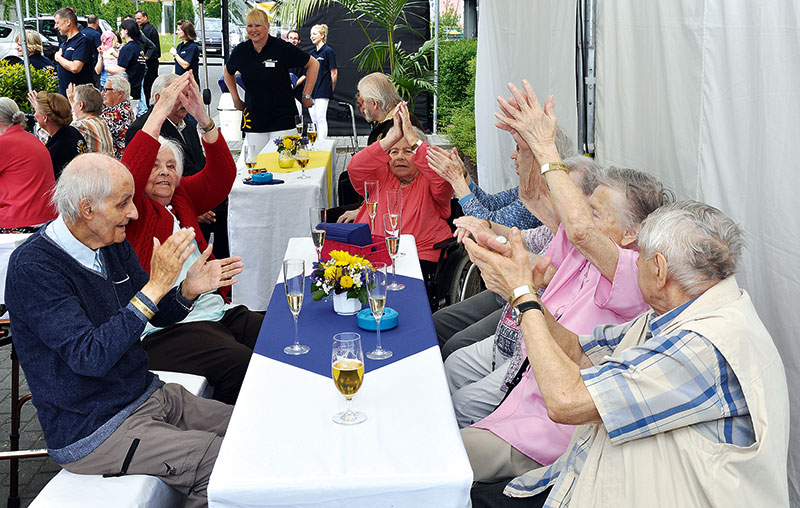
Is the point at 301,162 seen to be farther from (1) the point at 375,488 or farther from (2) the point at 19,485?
(1) the point at 375,488

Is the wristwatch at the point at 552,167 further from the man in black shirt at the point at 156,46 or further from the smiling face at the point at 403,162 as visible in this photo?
the man in black shirt at the point at 156,46

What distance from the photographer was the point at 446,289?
4062 mm

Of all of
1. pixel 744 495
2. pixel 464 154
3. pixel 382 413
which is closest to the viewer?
pixel 744 495

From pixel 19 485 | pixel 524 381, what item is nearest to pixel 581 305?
pixel 524 381

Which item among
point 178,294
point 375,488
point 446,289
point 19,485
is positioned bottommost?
point 19,485

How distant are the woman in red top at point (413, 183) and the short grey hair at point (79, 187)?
2067 mm

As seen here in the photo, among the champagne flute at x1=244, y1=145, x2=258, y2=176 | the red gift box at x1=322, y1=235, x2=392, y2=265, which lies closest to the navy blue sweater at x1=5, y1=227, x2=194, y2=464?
the red gift box at x1=322, y1=235, x2=392, y2=265

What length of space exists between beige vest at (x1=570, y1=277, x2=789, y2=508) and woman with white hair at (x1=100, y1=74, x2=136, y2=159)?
572 cm

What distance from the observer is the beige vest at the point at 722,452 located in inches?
59.8

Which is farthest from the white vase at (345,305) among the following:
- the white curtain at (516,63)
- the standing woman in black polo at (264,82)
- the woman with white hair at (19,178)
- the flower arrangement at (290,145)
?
the standing woman in black polo at (264,82)

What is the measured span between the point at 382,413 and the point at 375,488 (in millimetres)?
300

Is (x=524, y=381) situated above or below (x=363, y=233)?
below

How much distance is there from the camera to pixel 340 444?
67.4 inches

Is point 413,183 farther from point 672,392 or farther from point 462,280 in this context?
point 672,392
